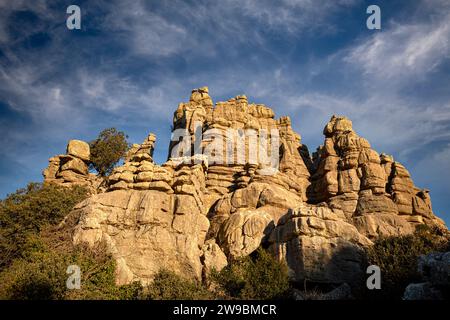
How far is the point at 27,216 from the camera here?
34.9 metres

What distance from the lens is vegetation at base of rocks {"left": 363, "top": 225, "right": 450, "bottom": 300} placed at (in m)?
22.7

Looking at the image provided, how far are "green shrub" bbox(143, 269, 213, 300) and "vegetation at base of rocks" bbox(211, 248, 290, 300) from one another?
78.9 inches

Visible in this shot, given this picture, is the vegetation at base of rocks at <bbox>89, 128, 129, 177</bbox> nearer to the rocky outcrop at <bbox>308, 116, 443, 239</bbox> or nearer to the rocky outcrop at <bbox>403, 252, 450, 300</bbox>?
the rocky outcrop at <bbox>308, 116, 443, 239</bbox>

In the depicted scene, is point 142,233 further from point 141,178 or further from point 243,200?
point 243,200

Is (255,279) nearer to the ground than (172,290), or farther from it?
farther from it

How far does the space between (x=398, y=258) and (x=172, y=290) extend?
52.9ft

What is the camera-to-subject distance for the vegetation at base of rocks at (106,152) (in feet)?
189

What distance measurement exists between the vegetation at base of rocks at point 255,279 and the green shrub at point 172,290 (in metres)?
2.00

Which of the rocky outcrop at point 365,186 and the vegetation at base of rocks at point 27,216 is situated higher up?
the rocky outcrop at point 365,186

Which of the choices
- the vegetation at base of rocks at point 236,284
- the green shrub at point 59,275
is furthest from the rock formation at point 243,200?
the vegetation at base of rocks at point 236,284

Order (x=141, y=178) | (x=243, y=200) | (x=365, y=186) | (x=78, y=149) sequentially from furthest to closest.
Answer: (x=78, y=149)
(x=365, y=186)
(x=243, y=200)
(x=141, y=178)

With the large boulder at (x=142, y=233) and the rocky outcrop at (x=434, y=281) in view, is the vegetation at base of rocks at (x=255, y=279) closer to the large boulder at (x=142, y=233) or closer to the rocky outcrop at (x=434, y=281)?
the large boulder at (x=142, y=233)

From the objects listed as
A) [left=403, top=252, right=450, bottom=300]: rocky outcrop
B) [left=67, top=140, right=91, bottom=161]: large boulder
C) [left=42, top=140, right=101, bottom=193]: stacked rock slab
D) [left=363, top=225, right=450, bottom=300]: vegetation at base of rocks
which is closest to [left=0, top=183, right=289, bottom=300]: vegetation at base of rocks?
[left=363, top=225, right=450, bottom=300]: vegetation at base of rocks

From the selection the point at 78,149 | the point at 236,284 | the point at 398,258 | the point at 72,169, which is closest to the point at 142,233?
the point at 236,284
